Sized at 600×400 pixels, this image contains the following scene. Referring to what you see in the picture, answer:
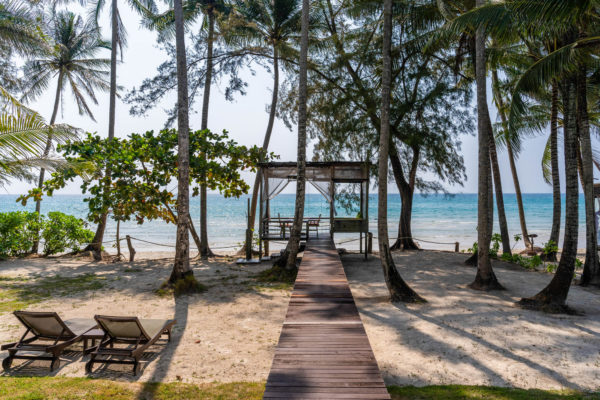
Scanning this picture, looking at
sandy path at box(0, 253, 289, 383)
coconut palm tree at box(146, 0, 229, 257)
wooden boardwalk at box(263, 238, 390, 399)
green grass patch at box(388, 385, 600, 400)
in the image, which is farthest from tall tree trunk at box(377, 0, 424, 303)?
coconut palm tree at box(146, 0, 229, 257)

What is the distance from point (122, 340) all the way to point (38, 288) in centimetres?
559

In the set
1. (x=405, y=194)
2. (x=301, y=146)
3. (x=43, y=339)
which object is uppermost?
(x=301, y=146)

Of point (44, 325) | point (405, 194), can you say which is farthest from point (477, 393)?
point (405, 194)

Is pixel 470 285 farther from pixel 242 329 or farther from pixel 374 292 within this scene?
pixel 242 329

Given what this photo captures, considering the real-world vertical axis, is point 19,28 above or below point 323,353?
above

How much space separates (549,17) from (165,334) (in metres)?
7.87

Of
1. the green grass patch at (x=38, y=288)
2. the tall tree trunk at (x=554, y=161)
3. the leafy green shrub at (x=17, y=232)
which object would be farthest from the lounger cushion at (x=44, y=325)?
the tall tree trunk at (x=554, y=161)

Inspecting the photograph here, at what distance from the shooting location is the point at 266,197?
12.9 m

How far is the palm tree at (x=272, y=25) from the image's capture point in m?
14.2

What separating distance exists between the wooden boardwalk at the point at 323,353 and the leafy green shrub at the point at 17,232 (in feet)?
39.4

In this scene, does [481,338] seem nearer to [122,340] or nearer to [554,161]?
[122,340]

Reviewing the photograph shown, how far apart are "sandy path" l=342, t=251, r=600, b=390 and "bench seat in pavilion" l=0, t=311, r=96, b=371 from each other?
4104 millimetres

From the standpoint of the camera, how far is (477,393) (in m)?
3.90

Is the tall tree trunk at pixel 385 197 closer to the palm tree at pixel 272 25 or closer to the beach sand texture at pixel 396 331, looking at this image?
the beach sand texture at pixel 396 331
